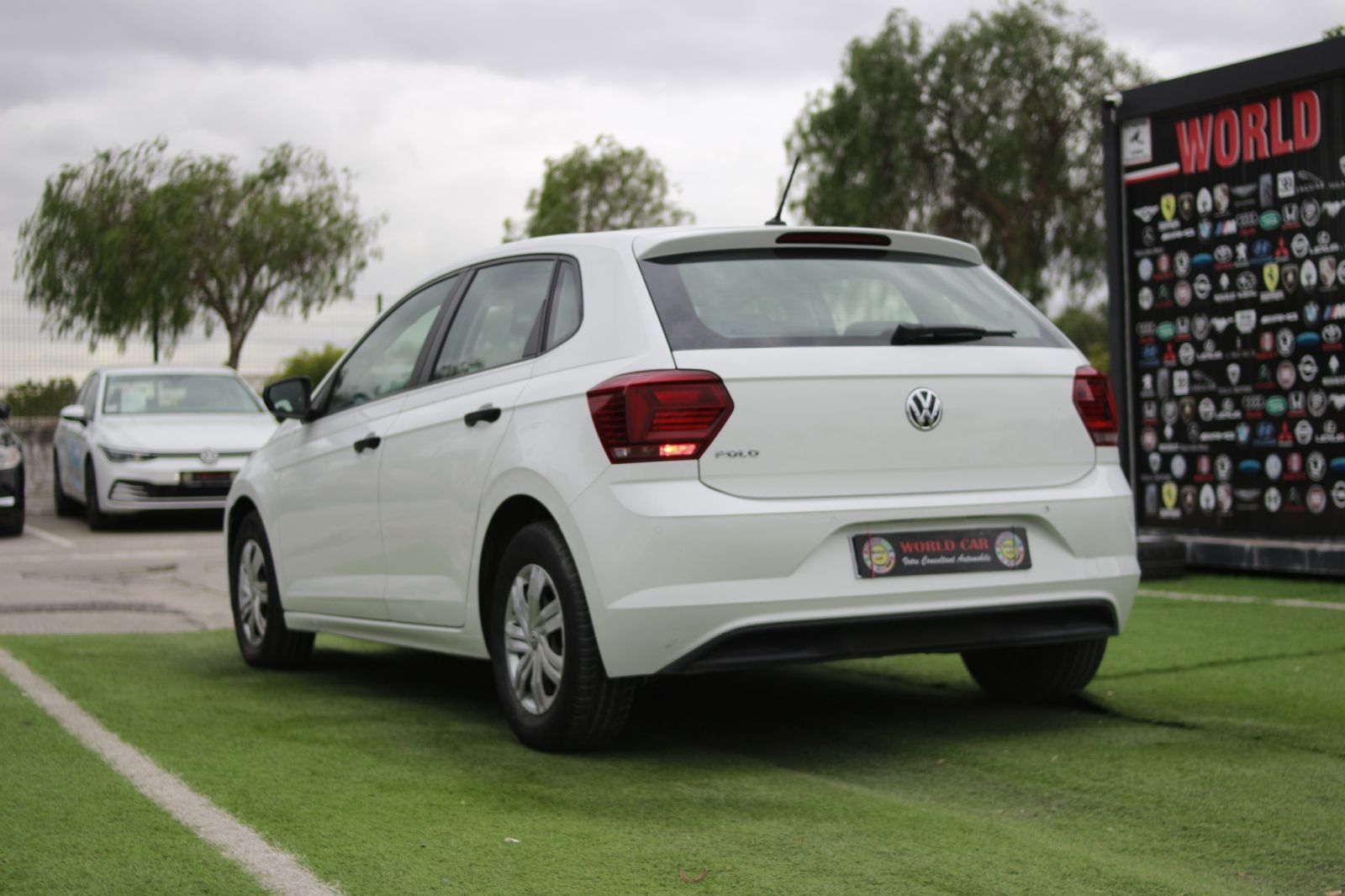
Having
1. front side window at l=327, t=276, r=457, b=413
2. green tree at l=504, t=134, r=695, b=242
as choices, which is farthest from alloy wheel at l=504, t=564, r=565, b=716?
green tree at l=504, t=134, r=695, b=242

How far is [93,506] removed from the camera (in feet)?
53.1

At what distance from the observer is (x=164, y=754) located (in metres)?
4.88

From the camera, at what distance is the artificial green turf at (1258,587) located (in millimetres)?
8555

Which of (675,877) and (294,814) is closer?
(675,877)

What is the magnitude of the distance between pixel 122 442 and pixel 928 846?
45.1 ft

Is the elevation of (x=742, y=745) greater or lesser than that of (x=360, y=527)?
lesser

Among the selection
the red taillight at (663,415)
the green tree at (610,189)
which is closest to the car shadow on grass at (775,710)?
the red taillight at (663,415)

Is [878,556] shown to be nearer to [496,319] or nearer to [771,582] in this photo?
[771,582]

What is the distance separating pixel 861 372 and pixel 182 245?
1532 inches

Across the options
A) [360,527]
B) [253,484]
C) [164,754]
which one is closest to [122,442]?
[253,484]

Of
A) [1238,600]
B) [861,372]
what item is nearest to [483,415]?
[861,372]

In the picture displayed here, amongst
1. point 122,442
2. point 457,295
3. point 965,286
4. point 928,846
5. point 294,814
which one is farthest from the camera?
point 122,442

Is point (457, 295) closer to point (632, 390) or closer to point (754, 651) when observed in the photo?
point (632, 390)

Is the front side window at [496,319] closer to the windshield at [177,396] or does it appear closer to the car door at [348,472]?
the car door at [348,472]
